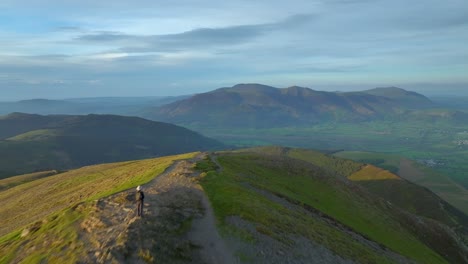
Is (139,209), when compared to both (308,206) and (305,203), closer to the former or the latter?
(308,206)

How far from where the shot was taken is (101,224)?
35.7 meters

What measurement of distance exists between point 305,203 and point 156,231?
36952 millimetres

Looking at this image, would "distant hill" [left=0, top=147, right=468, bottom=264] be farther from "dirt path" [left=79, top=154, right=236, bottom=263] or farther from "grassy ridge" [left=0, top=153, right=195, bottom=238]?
"grassy ridge" [left=0, top=153, right=195, bottom=238]

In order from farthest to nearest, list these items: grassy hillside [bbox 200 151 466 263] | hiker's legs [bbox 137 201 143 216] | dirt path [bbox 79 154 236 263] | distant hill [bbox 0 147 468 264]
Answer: grassy hillside [bbox 200 151 466 263] < hiker's legs [bbox 137 201 143 216] < distant hill [bbox 0 147 468 264] < dirt path [bbox 79 154 236 263]

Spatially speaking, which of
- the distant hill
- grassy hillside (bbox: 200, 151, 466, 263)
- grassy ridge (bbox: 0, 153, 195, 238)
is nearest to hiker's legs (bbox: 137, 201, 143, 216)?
the distant hill

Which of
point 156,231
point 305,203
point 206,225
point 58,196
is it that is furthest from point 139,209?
point 58,196

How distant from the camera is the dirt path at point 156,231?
96.2ft

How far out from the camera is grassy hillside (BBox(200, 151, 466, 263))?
42.4m

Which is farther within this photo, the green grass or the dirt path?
the green grass

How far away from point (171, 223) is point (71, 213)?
13.2 metres

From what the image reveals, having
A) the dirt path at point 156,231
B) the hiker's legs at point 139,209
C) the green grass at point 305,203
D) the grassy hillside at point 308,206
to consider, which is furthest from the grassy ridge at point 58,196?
the hiker's legs at point 139,209

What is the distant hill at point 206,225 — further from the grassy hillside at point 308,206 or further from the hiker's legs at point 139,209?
the hiker's legs at point 139,209

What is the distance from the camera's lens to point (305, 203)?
63.9m

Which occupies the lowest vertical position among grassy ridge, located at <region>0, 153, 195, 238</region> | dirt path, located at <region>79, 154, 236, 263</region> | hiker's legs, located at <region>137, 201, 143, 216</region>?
grassy ridge, located at <region>0, 153, 195, 238</region>
